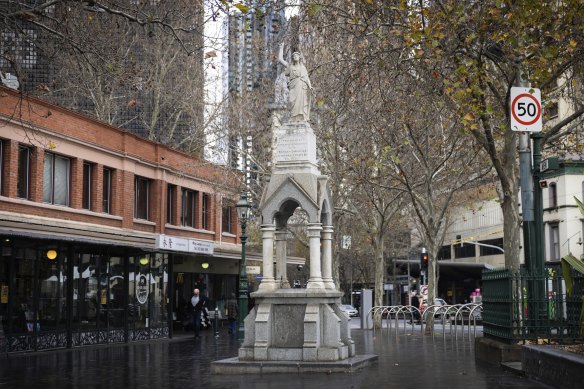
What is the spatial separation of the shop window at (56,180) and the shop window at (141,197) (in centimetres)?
486

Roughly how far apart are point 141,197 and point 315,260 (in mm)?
16503

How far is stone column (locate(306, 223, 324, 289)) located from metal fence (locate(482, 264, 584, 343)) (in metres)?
3.80

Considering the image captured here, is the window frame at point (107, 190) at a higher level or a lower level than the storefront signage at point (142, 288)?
higher

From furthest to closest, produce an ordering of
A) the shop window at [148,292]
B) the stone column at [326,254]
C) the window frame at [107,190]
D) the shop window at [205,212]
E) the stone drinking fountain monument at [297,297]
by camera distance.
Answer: the shop window at [205,212]
the shop window at [148,292]
the window frame at [107,190]
the stone column at [326,254]
the stone drinking fountain monument at [297,297]

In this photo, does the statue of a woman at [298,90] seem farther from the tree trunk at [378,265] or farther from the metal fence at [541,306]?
the tree trunk at [378,265]

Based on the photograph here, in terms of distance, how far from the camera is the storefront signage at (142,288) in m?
29.8

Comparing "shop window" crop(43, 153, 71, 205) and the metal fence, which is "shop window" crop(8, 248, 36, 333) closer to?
"shop window" crop(43, 153, 71, 205)

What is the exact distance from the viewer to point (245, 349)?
16688 millimetres

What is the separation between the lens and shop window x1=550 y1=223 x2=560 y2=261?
170ft

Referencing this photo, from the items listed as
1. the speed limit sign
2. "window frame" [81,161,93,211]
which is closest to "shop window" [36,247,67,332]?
"window frame" [81,161,93,211]

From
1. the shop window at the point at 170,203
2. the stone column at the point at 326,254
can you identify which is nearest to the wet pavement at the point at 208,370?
the stone column at the point at 326,254

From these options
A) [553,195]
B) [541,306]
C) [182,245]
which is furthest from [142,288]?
[553,195]

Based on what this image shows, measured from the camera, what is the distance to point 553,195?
52.8 meters

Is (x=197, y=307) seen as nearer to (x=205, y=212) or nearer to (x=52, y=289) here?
(x=205, y=212)
